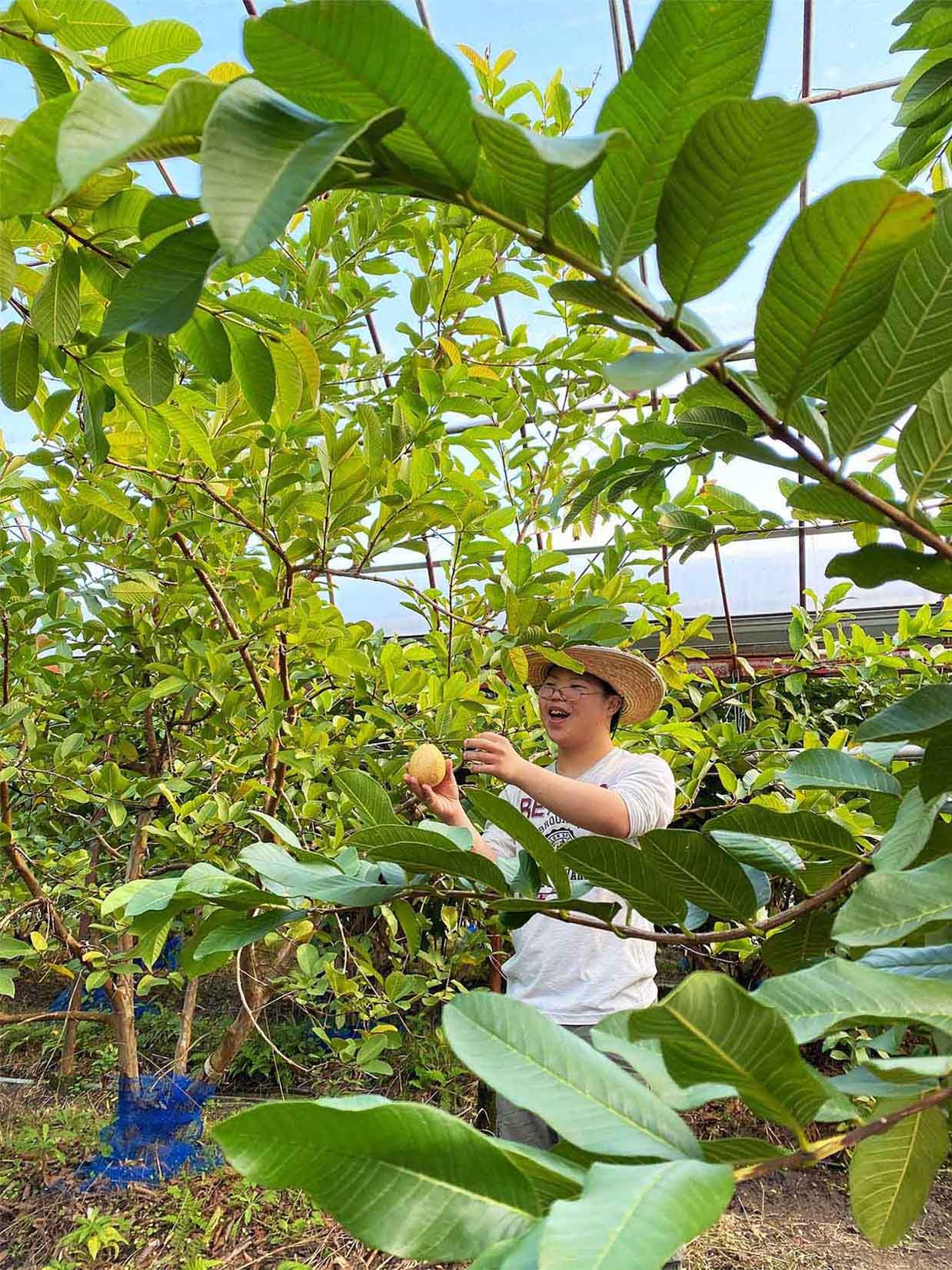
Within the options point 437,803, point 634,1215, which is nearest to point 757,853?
point 634,1215

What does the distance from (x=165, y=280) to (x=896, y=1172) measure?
538mm

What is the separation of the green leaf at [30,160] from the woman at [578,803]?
1109mm

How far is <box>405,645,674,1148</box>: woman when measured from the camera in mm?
1401

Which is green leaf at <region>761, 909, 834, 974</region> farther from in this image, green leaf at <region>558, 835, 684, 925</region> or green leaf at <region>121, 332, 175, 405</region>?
green leaf at <region>121, 332, 175, 405</region>

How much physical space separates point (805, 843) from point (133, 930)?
44 centimetres

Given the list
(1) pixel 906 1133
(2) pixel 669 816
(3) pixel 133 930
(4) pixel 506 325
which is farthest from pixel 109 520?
(4) pixel 506 325

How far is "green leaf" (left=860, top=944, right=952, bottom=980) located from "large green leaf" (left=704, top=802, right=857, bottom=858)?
15cm

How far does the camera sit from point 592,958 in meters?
1.71

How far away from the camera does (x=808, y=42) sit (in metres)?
4.29

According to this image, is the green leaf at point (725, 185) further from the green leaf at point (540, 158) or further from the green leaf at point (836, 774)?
the green leaf at point (836, 774)

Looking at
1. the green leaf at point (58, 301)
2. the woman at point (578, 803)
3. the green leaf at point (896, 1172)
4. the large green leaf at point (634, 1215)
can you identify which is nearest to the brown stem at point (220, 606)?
the woman at point (578, 803)

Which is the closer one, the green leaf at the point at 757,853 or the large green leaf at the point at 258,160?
the large green leaf at the point at 258,160

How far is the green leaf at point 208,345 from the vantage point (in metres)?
0.66

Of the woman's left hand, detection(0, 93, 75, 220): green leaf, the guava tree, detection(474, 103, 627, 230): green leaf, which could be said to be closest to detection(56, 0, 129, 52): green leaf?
the guava tree
